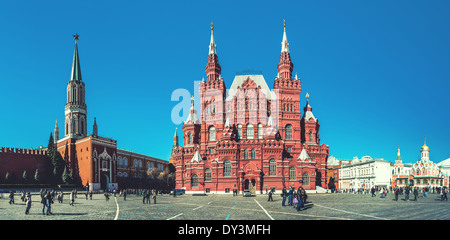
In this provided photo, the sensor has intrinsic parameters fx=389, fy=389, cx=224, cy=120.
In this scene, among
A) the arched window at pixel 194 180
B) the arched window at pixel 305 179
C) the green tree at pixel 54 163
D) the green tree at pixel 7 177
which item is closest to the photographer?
the green tree at pixel 7 177

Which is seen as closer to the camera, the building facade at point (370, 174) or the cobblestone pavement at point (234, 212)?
the cobblestone pavement at point (234, 212)

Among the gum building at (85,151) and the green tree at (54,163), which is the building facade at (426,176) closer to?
the gum building at (85,151)

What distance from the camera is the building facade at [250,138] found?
67.8 metres

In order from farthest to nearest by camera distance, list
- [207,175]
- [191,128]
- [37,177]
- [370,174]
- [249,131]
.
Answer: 1. [370,174]
2. [191,128]
3. [249,131]
4. [207,175]
5. [37,177]

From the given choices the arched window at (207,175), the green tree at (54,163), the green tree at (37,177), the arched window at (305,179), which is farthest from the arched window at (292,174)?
the green tree at (37,177)

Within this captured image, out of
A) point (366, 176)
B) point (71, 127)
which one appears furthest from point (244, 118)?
point (366, 176)

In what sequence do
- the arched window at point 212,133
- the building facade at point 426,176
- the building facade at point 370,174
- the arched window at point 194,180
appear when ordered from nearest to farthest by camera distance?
the arched window at point 194,180, the arched window at point 212,133, the building facade at point 426,176, the building facade at point 370,174

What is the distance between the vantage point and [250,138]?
72.1 meters

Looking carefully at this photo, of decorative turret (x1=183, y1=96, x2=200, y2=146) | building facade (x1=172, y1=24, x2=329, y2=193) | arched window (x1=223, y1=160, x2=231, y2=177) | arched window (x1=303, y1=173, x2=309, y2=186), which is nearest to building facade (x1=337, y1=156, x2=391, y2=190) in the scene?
building facade (x1=172, y1=24, x2=329, y2=193)

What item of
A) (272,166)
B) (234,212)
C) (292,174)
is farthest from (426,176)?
(234,212)

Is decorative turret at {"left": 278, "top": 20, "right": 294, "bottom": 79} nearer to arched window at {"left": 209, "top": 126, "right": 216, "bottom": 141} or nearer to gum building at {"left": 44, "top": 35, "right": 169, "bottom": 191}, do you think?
arched window at {"left": 209, "top": 126, "right": 216, "bottom": 141}

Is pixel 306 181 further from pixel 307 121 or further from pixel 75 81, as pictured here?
pixel 75 81

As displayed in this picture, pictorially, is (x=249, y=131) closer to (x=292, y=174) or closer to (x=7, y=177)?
(x=292, y=174)
